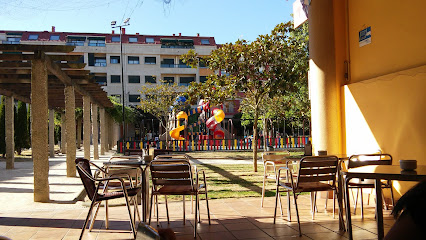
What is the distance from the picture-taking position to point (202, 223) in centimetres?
452

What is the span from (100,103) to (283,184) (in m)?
13.7

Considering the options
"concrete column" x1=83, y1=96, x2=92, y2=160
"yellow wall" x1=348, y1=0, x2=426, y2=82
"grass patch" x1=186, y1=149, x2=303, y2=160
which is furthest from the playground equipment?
"yellow wall" x1=348, y1=0, x2=426, y2=82

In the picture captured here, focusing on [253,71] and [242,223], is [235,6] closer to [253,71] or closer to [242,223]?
[242,223]

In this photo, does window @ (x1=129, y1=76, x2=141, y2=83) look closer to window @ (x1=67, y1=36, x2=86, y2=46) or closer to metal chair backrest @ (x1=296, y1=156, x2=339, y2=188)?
window @ (x1=67, y1=36, x2=86, y2=46)

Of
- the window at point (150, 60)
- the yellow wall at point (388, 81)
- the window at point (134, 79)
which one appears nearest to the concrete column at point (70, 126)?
the yellow wall at point (388, 81)

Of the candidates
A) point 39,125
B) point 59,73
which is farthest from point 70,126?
point 39,125

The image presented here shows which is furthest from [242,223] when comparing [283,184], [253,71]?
[253,71]

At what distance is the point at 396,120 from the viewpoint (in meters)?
4.92

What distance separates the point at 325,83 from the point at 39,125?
4.74 m

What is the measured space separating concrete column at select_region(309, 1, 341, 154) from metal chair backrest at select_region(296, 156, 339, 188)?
1951mm

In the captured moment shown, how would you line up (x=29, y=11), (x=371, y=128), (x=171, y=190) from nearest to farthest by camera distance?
(x=29, y=11)
(x=171, y=190)
(x=371, y=128)

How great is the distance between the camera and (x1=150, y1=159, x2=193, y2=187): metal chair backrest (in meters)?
3.98

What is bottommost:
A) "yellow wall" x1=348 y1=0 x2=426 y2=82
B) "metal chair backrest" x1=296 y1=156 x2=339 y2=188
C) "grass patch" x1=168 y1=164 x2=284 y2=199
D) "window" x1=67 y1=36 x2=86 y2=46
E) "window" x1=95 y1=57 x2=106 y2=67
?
"grass patch" x1=168 y1=164 x2=284 y2=199

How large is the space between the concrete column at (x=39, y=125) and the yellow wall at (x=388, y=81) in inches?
195
